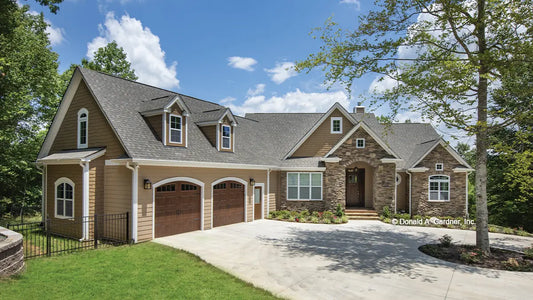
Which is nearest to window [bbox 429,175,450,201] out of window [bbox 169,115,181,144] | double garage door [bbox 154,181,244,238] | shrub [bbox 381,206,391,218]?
shrub [bbox 381,206,391,218]

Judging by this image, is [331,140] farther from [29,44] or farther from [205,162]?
[29,44]

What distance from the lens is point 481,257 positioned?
10.3 meters

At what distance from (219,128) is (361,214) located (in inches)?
424

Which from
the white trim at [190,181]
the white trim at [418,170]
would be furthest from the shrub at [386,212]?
the white trim at [190,181]

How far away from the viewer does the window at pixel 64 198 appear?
13.0 meters

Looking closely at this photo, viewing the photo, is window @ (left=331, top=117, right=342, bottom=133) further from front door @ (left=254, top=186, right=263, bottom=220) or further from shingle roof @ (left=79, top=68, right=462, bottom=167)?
front door @ (left=254, top=186, right=263, bottom=220)

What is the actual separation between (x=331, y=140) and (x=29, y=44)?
839 inches

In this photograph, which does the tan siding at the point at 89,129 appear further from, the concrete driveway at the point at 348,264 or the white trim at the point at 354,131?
the white trim at the point at 354,131

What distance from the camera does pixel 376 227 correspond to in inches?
655

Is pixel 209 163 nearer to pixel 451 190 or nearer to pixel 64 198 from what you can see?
pixel 64 198

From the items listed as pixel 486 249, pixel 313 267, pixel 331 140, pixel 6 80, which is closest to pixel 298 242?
pixel 313 267

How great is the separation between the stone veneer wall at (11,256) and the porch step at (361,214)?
16.7 meters

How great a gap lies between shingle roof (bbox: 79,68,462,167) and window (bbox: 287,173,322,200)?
2.92 feet

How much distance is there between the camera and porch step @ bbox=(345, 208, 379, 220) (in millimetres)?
19359
